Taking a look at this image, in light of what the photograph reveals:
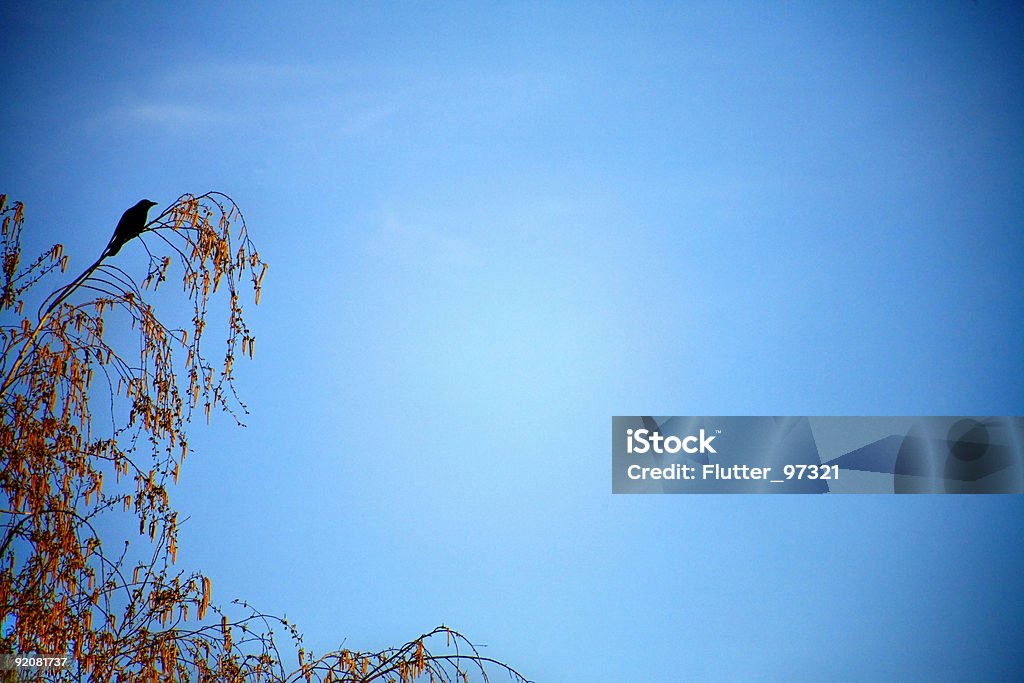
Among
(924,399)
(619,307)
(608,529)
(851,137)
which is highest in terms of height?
(851,137)

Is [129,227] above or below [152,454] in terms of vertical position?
above

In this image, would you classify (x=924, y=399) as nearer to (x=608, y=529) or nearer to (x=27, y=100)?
(x=608, y=529)

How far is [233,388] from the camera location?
2.69 m

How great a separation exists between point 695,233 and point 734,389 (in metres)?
0.44

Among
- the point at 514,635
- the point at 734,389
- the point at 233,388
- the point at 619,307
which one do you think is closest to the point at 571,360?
the point at 619,307

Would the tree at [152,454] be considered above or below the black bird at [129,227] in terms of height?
below

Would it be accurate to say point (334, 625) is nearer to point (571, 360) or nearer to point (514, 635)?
point (514, 635)

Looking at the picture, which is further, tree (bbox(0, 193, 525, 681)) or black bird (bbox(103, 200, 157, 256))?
tree (bbox(0, 193, 525, 681))

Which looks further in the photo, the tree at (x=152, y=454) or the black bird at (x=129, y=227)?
the tree at (x=152, y=454)

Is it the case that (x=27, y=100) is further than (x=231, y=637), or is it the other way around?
(x=27, y=100)

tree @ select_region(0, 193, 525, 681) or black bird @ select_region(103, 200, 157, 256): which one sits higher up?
black bird @ select_region(103, 200, 157, 256)

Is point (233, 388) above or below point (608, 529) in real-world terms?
above

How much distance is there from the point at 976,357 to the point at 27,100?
270cm

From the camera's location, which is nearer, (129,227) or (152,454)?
(129,227)
